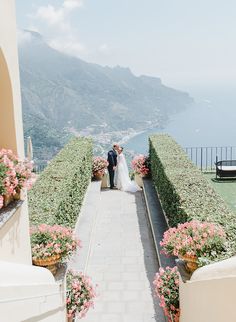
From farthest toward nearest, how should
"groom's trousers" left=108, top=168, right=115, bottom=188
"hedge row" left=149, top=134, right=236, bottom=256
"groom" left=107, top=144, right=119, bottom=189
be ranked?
"groom's trousers" left=108, top=168, right=115, bottom=188
"groom" left=107, top=144, right=119, bottom=189
"hedge row" left=149, top=134, right=236, bottom=256

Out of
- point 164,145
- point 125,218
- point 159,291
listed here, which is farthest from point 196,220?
point 164,145

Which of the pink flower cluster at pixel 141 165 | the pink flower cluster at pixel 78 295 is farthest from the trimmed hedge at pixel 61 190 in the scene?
the pink flower cluster at pixel 141 165

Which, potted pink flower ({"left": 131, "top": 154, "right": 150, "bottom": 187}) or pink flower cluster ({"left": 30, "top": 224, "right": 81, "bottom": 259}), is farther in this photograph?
potted pink flower ({"left": 131, "top": 154, "right": 150, "bottom": 187})

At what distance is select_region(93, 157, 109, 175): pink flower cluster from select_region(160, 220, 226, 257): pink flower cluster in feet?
28.7

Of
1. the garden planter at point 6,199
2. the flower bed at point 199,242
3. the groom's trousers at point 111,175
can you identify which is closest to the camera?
the garden planter at point 6,199

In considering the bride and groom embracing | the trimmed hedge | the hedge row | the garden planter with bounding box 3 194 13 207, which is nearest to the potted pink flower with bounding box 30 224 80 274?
the trimmed hedge

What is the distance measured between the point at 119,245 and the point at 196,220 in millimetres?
3931

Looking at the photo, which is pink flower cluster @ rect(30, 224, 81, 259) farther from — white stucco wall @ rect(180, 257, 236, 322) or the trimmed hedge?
white stucco wall @ rect(180, 257, 236, 322)

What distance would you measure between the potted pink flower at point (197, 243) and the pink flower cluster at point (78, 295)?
1.36m

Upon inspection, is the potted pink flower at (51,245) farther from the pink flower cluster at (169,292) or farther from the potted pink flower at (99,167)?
the potted pink flower at (99,167)

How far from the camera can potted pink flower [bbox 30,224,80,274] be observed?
5172 millimetres

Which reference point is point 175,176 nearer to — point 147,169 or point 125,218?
point 125,218

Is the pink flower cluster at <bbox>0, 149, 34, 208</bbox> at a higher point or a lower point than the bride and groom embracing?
higher

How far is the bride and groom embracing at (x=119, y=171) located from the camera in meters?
14.1
